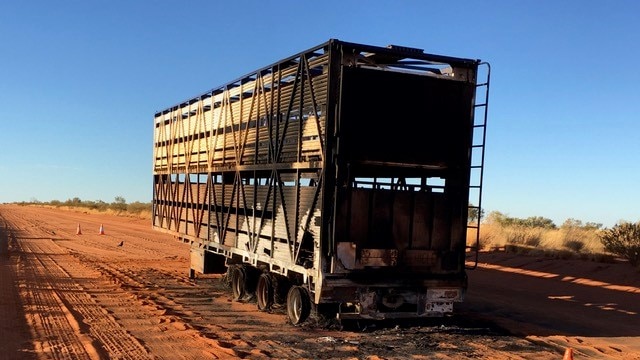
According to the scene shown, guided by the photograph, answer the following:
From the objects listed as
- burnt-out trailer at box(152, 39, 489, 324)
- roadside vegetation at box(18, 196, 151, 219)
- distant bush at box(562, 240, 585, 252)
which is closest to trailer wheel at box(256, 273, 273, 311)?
burnt-out trailer at box(152, 39, 489, 324)

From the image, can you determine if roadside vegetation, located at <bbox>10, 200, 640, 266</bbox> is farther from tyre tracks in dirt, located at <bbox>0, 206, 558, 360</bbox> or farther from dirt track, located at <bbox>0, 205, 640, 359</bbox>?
tyre tracks in dirt, located at <bbox>0, 206, 558, 360</bbox>

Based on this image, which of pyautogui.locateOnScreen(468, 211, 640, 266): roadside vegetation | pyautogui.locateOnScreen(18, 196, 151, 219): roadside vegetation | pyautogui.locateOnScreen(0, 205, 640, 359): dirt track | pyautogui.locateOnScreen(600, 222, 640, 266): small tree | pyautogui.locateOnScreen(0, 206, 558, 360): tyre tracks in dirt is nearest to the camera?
pyautogui.locateOnScreen(0, 206, 558, 360): tyre tracks in dirt

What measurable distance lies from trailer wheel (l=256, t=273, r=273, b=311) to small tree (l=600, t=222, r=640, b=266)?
12.6 metres

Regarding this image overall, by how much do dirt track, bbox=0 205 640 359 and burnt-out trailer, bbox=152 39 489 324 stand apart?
625mm

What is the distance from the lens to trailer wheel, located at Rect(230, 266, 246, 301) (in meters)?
11.6

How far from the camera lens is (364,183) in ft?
31.5

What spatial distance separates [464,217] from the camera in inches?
359

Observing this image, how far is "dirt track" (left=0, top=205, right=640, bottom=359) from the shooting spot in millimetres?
7520

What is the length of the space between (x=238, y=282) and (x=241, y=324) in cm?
258

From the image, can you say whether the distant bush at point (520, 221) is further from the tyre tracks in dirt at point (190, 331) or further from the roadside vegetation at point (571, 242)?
the tyre tracks in dirt at point (190, 331)

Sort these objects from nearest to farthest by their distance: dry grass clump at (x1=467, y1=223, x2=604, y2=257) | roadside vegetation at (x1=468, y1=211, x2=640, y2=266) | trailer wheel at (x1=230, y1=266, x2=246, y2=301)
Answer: trailer wheel at (x1=230, y1=266, x2=246, y2=301)
roadside vegetation at (x1=468, y1=211, x2=640, y2=266)
dry grass clump at (x1=467, y1=223, x2=604, y2=257)

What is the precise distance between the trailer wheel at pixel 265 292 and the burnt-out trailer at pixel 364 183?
0.06 ft

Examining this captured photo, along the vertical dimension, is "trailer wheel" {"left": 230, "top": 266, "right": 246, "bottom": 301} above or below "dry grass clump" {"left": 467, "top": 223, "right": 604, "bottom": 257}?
below

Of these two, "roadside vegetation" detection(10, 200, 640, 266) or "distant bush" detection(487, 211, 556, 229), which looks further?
"distant bush" detection(487, 211, 556, 229)
